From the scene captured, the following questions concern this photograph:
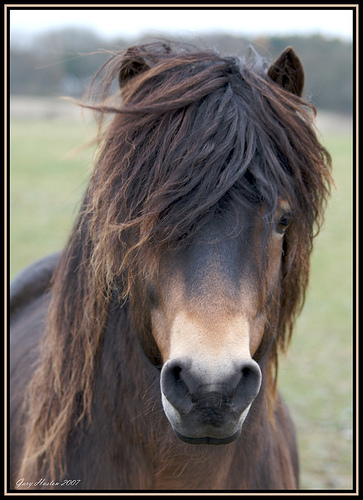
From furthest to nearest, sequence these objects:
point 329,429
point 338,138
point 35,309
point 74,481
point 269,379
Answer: point 338,138 < point 329,429 < point 35,309 < point 269,379 < point 74,481

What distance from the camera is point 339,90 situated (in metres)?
24.5

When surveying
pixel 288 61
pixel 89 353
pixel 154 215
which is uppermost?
pixel 288 61

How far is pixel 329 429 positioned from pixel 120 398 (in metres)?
3.86

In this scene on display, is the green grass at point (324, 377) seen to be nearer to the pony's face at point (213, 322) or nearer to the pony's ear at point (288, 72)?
the pony's ear at point (288, 72)

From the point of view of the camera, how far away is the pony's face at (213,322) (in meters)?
1.41

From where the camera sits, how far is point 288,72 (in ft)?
6.78

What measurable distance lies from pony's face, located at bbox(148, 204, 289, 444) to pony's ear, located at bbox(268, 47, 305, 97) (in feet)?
2.10

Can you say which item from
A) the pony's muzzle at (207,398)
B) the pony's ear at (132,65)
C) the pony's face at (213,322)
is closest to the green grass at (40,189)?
the pony's ear at (132,65)

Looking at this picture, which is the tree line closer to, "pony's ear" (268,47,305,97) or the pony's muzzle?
"pony's ear" (268,47,305,97)

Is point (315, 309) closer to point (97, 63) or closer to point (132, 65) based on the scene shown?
point (132, 65)

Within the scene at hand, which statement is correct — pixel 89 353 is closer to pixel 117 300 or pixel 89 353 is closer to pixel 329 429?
pixel 117 300

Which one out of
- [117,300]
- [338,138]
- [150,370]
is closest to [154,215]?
[117,300]

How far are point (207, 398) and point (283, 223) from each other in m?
0.78
